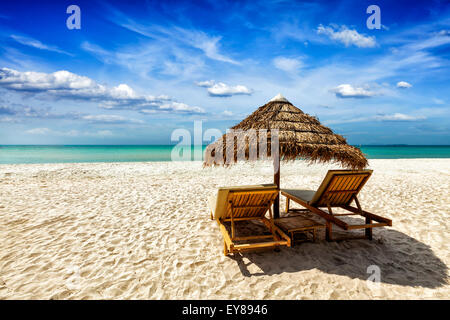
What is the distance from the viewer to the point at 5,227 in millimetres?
4344

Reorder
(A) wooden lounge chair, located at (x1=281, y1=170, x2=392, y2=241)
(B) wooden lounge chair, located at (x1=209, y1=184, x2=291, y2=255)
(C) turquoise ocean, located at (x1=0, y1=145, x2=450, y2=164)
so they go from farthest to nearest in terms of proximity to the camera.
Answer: (C) turquoise ocean, located at (x1=0, y1=145, x2=450, y2=164), (A) wooden lounge chair, located at (x1=281, y1=170, x2=392, y2=241), (B) wooden lounge chair, located at (x1=209, y1=184, x2=291, y2=255)

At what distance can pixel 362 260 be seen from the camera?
3.28 meters

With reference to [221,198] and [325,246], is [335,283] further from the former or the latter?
[221,198]

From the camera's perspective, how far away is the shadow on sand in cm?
294

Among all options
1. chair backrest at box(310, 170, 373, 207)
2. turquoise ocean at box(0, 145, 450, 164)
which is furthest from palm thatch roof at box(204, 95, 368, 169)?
turquoise ocean at box(0, 145, 450, 164)

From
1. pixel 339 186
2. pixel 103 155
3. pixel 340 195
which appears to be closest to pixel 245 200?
pixel 339 186

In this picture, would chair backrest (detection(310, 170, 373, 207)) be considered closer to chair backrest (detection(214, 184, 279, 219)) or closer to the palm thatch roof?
the palm thatch roof

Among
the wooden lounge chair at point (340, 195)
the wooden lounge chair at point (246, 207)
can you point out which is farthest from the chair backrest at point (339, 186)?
the wooden lounge chair at point (246, 207)

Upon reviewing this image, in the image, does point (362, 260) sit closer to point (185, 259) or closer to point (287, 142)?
point (287, 142)

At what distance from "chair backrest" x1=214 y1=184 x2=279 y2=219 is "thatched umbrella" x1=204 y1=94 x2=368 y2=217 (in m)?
0.70

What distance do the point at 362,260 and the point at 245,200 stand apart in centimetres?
179

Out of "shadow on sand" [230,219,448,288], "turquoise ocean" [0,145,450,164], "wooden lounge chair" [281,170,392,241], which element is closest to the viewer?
"shadow on sand" [230,219,448,288]
